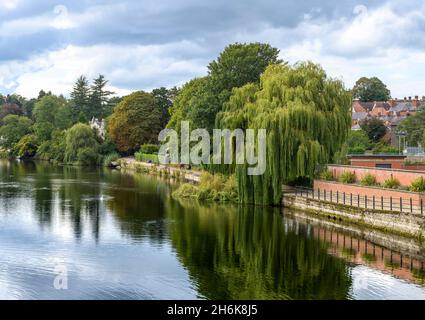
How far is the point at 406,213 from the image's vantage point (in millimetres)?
23219

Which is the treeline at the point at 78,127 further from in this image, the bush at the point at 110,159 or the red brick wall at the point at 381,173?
the red brick wall at the point at 381,173

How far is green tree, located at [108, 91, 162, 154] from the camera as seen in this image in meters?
79.2

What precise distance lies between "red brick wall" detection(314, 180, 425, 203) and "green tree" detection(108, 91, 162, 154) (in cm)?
4932

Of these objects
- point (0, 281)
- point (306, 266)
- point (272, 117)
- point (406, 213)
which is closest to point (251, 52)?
point (272, 117)

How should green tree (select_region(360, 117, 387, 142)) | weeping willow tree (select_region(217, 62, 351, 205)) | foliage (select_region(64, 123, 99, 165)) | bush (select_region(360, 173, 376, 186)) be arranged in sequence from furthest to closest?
foliage (select_region(64, 123, 99, 165)), green tree (select_region(360, 117, 387, 142)), weeping willow tree (select_region(217, 62, 351, 205)), bush (select_region(360, 173, 376, 186))

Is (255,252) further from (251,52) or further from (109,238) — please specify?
(251,52)

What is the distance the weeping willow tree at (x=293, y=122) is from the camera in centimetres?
3197

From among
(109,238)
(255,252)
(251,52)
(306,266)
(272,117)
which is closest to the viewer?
(306,266)

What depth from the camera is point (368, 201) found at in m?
27.5

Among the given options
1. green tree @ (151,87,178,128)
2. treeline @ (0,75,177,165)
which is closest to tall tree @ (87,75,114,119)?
treeline @ (0,75,177,165)

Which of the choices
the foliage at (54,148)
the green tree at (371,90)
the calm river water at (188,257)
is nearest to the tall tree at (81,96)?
the foliage at (54,148)

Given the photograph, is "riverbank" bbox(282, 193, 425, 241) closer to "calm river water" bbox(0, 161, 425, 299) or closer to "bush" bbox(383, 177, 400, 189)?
"calm river water" bbox(0, 161, 425, 299)
